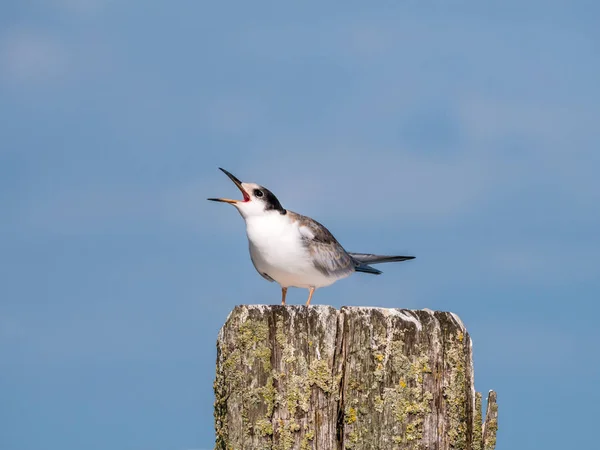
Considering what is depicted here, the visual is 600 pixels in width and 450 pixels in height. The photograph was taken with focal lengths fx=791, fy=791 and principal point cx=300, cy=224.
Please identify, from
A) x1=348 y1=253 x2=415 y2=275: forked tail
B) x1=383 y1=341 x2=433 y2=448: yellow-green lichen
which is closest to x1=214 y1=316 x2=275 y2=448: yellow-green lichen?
x1=383 y1=341 x2=433 y2=448: yellow-green lichen

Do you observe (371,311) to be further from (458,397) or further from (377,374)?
(458,397)

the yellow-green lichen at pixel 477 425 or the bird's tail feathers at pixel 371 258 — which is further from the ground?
the bird's tail feathers at pixel 371 258

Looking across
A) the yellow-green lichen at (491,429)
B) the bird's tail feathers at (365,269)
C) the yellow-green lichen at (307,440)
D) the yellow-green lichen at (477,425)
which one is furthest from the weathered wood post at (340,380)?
the bird's tail feathers at (365,269)

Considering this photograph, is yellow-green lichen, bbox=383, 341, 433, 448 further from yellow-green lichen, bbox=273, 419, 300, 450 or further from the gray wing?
the gray wing

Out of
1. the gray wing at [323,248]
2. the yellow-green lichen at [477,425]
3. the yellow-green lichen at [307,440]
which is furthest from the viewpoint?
the gray wing at [323,248]

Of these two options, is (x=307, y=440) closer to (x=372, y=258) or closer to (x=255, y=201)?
(x=255, y=201)

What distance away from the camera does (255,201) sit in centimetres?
801

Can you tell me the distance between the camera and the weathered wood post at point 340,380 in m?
4.89

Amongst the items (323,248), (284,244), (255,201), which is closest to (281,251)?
(284,244)

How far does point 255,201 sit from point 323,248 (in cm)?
84

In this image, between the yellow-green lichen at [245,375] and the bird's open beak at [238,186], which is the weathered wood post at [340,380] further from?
the bird's open beak at [238,186]

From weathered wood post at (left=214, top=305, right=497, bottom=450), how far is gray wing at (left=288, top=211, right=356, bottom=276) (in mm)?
2907

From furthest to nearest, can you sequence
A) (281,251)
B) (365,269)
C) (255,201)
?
(365,269) → (255,201) → (281,251)

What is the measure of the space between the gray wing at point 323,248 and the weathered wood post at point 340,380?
2.91m
